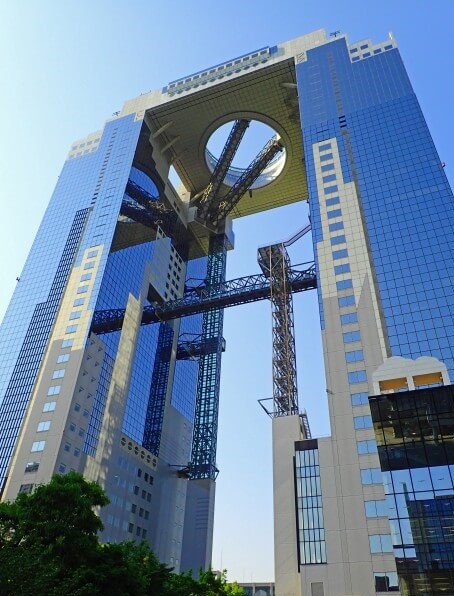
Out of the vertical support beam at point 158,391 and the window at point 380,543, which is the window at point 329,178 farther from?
the window at point 380,543

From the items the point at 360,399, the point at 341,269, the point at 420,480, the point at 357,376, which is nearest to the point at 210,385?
the point at 341,269

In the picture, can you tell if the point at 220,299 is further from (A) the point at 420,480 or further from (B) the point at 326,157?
(A) the point at 420,480

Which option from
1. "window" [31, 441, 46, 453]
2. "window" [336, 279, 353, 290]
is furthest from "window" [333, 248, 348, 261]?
"window" [31, 441, 46, 453]

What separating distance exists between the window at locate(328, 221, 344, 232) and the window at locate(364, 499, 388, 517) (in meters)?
35.1

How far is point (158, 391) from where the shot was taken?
3743 inches

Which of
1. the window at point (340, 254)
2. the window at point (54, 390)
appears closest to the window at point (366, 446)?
the window at point (340, 254)

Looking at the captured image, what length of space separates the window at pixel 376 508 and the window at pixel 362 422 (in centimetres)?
771

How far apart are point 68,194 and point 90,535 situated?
77.7 meters

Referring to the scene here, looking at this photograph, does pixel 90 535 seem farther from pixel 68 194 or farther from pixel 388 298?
pixel 68 194

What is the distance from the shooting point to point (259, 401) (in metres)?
68.8

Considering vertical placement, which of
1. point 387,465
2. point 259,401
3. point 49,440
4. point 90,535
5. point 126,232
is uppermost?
point 126,232

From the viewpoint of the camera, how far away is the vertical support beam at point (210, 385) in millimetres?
90812

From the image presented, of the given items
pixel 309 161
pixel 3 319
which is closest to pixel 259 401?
pixel 309 161

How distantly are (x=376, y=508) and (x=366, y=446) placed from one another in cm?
618
